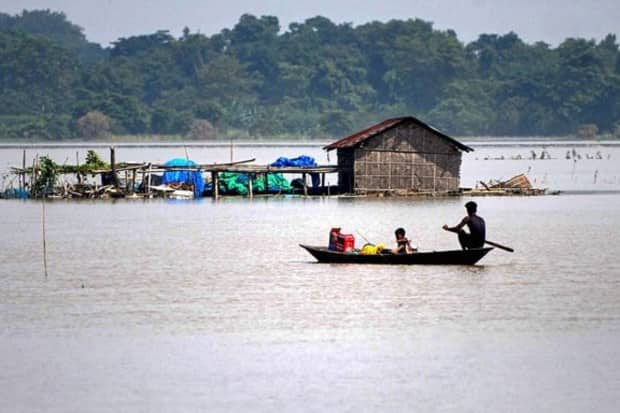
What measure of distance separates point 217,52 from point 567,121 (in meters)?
43.2

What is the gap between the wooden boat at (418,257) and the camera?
2591 cm

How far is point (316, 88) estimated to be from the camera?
135m

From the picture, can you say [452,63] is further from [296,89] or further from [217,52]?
[217,52]

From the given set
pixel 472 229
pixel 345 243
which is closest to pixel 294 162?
pixel 345 243

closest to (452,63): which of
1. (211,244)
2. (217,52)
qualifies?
(217,52)

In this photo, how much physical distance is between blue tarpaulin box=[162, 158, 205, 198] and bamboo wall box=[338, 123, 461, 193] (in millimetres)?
5809

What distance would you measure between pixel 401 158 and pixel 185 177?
843 centimetres

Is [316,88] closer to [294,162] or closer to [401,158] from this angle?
[294,162]

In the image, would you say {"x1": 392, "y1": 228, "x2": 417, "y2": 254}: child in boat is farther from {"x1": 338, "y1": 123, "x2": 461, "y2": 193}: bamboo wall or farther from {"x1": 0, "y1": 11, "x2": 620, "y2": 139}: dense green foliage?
{"x1": 0, "y1": 11, "x2": 620, "y2": 139}: dense green foliage

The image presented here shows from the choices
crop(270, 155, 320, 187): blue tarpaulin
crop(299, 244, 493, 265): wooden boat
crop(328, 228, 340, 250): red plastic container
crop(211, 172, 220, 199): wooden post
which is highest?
crop(270, 155, 320, 187): blue tarpaulin

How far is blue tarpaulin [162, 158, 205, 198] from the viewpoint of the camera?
48.7 metres

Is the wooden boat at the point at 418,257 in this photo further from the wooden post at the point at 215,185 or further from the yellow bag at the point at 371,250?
the wooden post at the point at 215,185

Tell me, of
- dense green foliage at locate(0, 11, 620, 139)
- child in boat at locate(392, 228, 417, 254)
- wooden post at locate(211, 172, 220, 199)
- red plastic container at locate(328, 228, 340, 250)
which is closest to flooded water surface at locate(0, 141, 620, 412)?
child in boat at locate(392, 228, 417, 254)

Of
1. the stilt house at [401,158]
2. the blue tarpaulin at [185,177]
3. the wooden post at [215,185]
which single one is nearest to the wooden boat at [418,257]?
the stilt house at [401,158]
